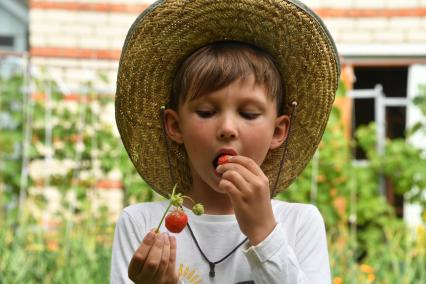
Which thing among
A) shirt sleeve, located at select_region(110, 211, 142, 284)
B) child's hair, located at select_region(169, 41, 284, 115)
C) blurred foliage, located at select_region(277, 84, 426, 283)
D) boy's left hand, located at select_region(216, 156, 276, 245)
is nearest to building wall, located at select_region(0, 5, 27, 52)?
blurred foliage, located at select_region(277, 84, 426, 283)

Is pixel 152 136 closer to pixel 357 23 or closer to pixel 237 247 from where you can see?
pixel 237 247

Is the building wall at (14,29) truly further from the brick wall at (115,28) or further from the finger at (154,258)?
the finger at (154,258)

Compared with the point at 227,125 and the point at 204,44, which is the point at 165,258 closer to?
the point at 227,125

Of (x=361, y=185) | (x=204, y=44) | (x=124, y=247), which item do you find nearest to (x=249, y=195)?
(x=124, y=247)

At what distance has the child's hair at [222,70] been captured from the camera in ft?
7.41

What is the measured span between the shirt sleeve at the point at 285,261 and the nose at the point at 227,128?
22 cm

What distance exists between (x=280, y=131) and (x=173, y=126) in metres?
0.27

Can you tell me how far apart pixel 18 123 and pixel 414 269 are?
2.56 meters

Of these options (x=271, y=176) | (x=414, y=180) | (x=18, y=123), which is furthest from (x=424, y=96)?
(x=271, y=176)

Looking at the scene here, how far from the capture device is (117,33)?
7.17m

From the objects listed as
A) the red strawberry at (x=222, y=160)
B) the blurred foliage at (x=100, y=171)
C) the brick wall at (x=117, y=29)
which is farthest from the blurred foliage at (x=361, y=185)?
the red strawberry at (x=222, y=160)

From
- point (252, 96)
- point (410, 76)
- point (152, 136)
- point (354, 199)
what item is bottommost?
point (354, 199)

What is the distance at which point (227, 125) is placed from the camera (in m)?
2.17

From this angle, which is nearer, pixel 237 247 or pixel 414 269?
pixel 237 247
